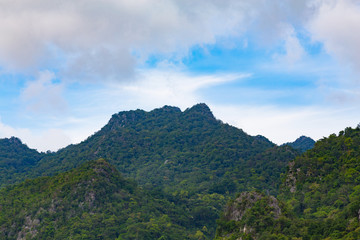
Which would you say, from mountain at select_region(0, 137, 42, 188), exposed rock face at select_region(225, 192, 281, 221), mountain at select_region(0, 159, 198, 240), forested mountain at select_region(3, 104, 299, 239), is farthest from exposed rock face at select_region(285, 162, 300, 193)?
mountain at select_region(0, 137, 42, 188)

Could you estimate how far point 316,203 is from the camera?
63.9m

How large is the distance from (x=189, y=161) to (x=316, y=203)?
88.5 metres

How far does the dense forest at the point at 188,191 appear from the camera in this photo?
190ft

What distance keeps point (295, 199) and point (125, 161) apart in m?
95.2

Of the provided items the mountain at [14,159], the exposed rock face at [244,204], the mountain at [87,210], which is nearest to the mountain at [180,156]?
the mountain at [14,159]

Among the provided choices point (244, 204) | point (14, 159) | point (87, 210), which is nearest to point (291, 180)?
point (244, 204)

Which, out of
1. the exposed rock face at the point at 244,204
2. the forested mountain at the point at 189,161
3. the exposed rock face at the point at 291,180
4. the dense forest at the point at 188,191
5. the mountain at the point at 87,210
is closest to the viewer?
the dense forest at the point at 188,191

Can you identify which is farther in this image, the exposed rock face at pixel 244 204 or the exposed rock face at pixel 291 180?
the exposed rock face at pixel 291 180

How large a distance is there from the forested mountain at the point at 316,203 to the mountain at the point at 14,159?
104250mm

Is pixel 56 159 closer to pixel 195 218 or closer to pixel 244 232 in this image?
pixel 195 218

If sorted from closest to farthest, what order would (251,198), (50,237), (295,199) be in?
(251,198)
(295,199)
(50,237)

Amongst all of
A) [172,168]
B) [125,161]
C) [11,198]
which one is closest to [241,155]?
[172,168]

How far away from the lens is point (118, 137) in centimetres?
17138

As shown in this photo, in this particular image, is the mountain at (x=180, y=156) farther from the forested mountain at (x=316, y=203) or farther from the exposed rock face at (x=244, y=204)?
the exposed rock face at (x=244, y=204)
